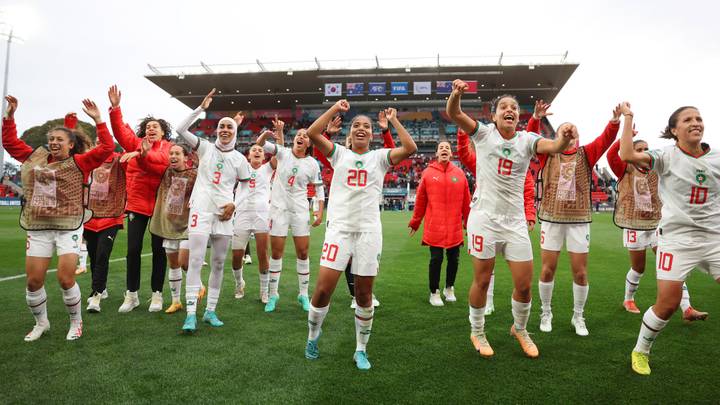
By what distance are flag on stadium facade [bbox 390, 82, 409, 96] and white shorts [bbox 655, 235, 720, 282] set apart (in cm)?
4332

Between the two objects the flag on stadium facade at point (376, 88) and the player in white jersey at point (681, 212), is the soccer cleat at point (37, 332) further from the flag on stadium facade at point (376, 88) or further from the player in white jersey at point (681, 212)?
the flag on stadium facade at point (376, 88)

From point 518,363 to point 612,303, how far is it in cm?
325

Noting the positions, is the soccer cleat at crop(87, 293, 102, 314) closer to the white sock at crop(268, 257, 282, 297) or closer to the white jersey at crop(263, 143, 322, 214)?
the white sock at crop(268, 257, 282, 297)

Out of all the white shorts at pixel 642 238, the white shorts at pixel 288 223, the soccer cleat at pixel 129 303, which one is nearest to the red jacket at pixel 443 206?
the white shorts at pixel 288 223

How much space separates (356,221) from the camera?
11.9ft

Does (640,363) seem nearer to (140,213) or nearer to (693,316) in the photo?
(693,316)

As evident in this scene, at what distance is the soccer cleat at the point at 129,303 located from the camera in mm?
5312

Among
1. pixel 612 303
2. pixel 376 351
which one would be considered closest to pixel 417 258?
pixel 612 303

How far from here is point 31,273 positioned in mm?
4051

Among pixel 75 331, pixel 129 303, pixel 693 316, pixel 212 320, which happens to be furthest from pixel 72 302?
pixel 693 316

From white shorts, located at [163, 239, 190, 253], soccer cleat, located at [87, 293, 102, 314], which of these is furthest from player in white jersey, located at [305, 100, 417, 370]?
soccer cleat, located at [87, 293, 102, 314]

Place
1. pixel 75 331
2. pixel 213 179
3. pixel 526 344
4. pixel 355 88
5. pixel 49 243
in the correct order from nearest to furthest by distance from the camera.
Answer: pixel 526 344
pixel 49 243
pixel 75 331
pixel 213 179
pixel 355 88

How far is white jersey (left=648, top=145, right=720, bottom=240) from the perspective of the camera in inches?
134

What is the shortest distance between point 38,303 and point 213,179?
2.22 m
